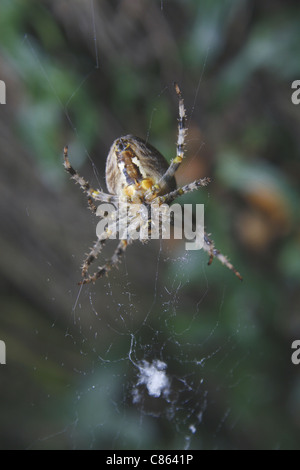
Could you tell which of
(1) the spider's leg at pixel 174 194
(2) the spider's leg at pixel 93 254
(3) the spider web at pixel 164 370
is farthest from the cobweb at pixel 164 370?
(1) the spider's leg at pixel 174 194

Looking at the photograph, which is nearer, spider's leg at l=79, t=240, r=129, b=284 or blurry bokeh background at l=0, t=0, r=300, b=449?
spider's leg at l=79, t=240, r=129, b=284

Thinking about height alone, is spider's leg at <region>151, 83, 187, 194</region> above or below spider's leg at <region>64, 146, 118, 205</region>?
above

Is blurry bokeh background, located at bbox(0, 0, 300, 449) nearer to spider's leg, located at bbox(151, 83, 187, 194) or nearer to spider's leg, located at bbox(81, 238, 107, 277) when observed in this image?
spider's leg, located at bbox(81, 238, 107, 277)

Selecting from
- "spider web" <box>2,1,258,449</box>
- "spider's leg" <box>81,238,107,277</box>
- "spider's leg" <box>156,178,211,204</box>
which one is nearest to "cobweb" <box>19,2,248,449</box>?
"spider web" <box>2,1,258,449</box>

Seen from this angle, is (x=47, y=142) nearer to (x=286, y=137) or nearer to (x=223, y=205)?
(x=223, y=205)

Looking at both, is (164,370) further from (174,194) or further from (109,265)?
(174,194)

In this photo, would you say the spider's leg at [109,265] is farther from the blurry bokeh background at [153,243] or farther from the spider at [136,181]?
the blurry bokeh background at [153,243]

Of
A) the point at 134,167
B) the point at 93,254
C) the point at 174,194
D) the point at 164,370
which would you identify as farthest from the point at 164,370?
the point at 134,167

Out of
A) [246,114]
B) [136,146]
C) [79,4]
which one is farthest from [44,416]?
[79,4]
